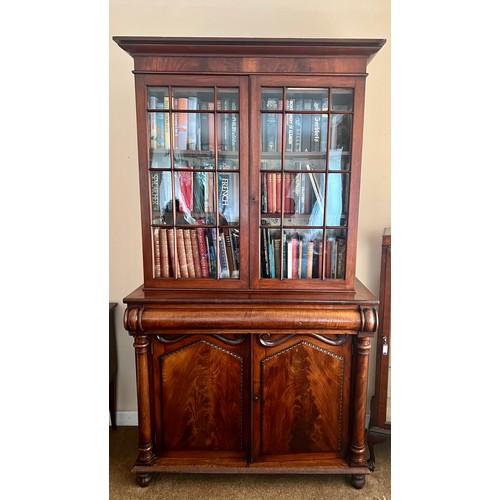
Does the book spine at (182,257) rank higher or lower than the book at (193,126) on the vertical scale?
lower

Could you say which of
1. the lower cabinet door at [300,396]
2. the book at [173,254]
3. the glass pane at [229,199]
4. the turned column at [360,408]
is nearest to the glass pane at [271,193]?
the glass pane at [229,199]

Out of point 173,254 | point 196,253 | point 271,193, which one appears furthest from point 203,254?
point 271,193

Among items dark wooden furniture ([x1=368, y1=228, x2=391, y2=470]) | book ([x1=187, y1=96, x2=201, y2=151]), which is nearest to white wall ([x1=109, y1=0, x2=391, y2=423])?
dark wooden furniture ([x1=368, y1=228, x2=391, y2=470])

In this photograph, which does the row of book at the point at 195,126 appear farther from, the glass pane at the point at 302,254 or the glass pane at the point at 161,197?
the glass pane at the point at 302,254

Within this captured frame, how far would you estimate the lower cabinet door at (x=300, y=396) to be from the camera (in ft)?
4.52

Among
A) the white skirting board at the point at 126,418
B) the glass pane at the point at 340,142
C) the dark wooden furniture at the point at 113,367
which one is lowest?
the white skirting board at the point at 126,418

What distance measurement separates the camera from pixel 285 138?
1396mm

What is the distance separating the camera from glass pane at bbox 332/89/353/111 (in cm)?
135

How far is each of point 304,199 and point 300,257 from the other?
0.26m

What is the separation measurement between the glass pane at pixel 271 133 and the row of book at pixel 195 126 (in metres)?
0.11

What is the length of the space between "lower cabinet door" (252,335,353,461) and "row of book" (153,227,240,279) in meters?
0.35

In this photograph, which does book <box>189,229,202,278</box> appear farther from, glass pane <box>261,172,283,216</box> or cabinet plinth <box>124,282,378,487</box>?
glass pane <box>261,172,283,216</box>
